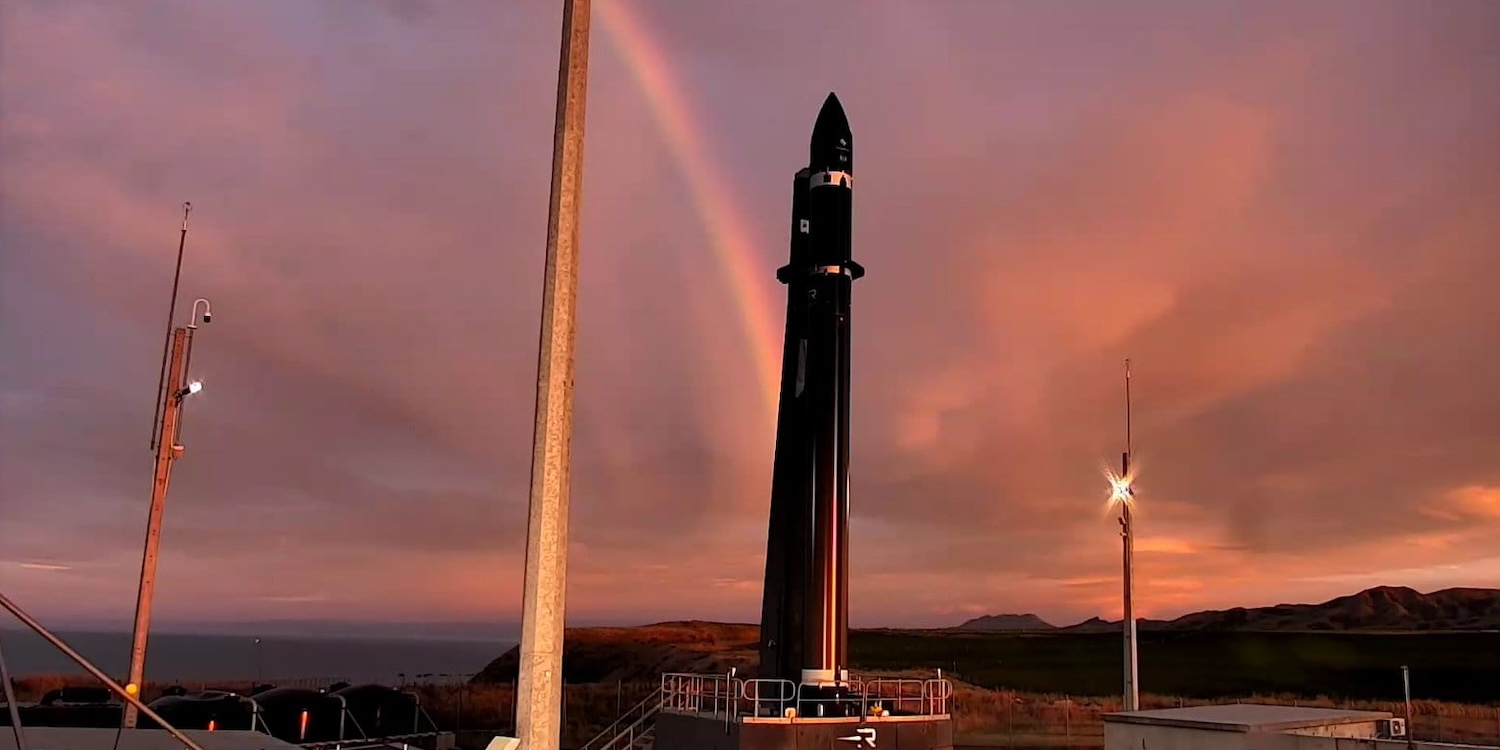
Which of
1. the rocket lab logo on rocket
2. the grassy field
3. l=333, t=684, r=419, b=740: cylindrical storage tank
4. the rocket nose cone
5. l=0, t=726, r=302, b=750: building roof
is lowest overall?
the grassy field

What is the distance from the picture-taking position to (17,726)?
6.82 meters

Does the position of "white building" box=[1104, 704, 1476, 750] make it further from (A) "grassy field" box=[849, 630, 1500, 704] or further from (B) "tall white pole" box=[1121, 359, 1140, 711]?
(A) "grassy field" box=[849, 630, 1500, 704]

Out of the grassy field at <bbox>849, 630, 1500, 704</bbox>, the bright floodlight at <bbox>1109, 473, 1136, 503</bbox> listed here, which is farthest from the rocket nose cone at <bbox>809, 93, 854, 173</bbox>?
the grassy field at <bbox>849, 630, 1500, 704</bbox>

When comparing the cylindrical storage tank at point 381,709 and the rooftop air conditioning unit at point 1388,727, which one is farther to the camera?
the cylindrical storage tank at point 381,709

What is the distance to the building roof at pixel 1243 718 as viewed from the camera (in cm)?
2470

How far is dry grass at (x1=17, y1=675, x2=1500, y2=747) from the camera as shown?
A: 41.8 metres

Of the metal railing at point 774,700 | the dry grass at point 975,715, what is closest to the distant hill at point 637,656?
the dry grass at point 975,715

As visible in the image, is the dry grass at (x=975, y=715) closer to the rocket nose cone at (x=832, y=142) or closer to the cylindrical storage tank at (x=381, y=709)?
the cylindrical storage tank at (x=381, y=709)

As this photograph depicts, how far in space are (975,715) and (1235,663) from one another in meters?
78.9

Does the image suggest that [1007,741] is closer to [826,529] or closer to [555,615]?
[826,529]

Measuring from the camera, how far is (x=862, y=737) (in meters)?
24.2

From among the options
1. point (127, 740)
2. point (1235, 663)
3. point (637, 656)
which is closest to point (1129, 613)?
point (127, 740)

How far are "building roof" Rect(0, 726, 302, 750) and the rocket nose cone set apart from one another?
1915 centimetres

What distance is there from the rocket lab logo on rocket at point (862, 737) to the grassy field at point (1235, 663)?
2422 inches
